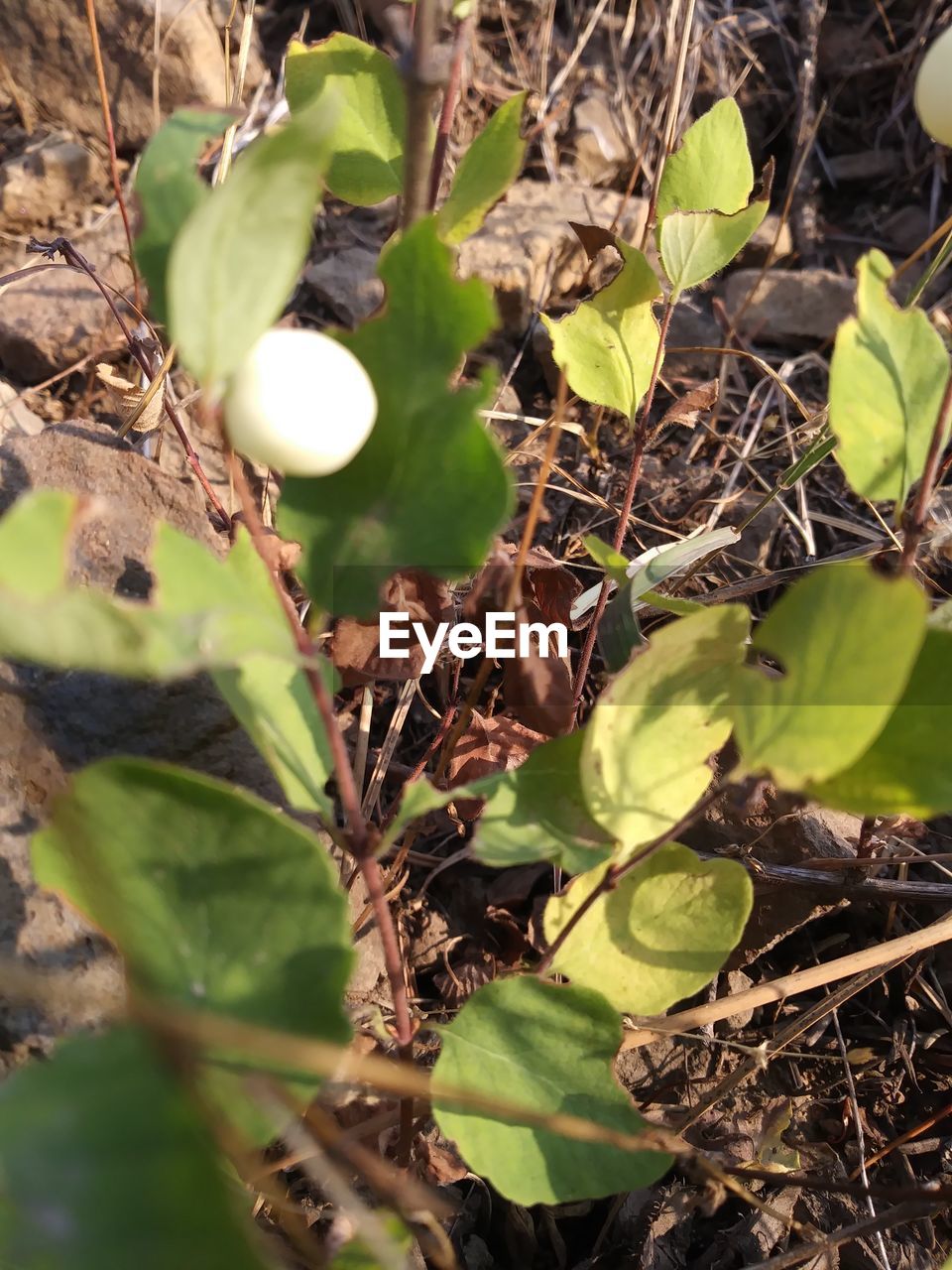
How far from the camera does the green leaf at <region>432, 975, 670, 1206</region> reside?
700 mm

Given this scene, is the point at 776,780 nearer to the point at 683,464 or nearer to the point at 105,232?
the point at 683,464

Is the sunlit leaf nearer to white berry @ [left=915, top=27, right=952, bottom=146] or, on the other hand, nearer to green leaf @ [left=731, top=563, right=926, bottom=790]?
green leaf @ [left=731, top=563, right=926, bottom=790]

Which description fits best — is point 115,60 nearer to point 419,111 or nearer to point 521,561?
point 419,111

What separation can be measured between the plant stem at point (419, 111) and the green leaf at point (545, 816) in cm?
49

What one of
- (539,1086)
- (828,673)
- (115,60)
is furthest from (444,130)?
(115,60)

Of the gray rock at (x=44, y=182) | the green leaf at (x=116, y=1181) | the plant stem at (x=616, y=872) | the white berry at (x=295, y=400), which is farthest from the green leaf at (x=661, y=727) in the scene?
the gray rock at (x=44, y=182)

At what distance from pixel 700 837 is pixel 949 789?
0.49 metres

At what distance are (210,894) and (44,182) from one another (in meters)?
1.31

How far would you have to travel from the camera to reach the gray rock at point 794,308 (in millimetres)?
1604

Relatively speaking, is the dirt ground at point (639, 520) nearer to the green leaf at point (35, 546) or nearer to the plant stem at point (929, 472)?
the plant stem at point (929, 472)

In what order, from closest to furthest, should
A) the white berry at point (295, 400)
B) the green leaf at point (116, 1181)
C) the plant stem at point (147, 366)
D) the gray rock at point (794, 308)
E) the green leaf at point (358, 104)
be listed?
the green leaf at point (116, 1181)
the white berry at point (295, 400)
the green leaf at point (358, 104)
the plant stem at point (147, 366)
the gray rock at point (794, 308)

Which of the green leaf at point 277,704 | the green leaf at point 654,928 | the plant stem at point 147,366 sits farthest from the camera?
the plant stem at point 147,366

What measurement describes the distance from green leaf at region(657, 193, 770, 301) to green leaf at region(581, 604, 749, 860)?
0.42 metres

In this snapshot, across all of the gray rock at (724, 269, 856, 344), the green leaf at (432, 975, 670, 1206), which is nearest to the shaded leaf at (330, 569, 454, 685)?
the green leaf at (432, 975, 670, 1206)
